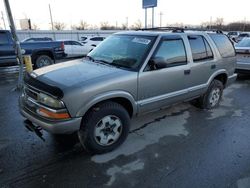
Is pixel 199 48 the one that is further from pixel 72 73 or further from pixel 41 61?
pixel 41 61

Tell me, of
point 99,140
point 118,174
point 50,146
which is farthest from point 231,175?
point 50,146

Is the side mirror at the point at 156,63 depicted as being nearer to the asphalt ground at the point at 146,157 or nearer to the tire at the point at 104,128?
the tire at the point at 104,128

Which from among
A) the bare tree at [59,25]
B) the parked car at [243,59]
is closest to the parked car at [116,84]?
the parked car at [243,59]

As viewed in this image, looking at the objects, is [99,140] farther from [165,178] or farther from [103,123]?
[165,178]

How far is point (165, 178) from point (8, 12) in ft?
21.7

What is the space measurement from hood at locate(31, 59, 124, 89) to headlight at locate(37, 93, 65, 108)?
19 cm

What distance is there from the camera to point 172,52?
402 cm

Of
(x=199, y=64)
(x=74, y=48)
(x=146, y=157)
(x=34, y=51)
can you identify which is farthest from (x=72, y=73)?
(x=74, y=48)

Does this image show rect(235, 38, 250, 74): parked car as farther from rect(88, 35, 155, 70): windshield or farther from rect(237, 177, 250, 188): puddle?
rect(237, 177, 250, 188): puddle

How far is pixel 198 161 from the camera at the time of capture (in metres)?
3.23

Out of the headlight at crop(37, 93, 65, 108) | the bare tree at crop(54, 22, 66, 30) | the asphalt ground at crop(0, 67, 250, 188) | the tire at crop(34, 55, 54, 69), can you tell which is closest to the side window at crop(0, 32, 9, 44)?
the tire at crop(34, 55, 54, 69)

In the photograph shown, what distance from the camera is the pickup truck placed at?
9.80 metres

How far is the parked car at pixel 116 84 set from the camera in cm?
294

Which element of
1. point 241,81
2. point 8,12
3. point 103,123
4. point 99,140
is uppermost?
point 8,12
